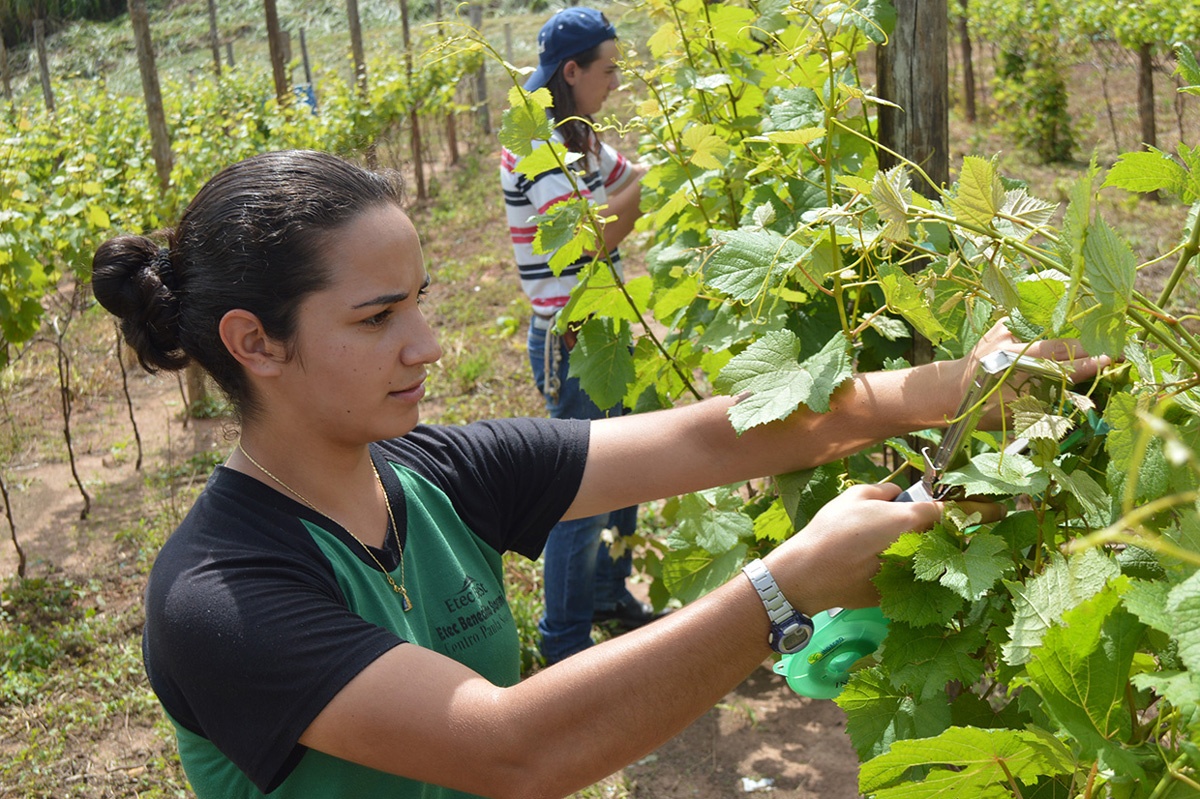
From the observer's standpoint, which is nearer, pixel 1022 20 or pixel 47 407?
pixel 47 407

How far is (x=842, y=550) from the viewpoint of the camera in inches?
48.6

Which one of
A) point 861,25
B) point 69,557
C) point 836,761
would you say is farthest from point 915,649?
point 69,557

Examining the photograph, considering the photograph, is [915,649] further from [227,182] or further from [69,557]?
[69,557]

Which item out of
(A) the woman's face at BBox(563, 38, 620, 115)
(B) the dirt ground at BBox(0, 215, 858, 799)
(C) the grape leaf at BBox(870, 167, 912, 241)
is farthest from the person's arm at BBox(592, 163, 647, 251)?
(C) the grape leaf at BBox(870, 167, 912, 241)

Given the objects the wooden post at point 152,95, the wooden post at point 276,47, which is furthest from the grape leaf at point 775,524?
the wooden post at point 276,47

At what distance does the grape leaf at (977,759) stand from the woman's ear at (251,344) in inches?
36.0

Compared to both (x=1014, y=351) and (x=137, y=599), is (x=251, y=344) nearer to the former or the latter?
(x=1014, y=351)

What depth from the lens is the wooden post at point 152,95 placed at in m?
6.03

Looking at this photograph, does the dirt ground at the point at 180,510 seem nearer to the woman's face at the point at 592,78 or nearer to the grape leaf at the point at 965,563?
the grape leaf at the point at 965,563

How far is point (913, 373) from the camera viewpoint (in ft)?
4.96

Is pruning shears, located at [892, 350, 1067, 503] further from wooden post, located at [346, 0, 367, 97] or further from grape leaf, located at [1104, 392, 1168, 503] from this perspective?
wooden post, located at [346, 0, 367, 97]

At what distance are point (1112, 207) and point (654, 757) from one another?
22.4ft

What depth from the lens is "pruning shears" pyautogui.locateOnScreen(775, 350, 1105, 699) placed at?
1214mm

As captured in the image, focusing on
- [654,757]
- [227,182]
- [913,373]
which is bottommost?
[654,757]
